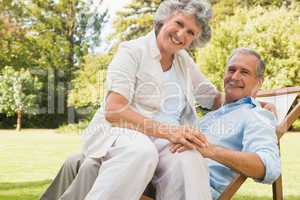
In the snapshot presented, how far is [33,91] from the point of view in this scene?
18.6 m

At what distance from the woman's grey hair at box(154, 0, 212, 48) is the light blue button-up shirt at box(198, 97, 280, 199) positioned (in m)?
0.44

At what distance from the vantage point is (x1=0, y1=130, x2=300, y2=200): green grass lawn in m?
5.44

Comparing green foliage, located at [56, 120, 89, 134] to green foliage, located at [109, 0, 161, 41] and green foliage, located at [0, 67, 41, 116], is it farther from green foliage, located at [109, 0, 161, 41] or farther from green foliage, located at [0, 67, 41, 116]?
green foliage, located at [109, 0, 161, 41]

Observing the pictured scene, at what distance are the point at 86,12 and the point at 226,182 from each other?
21007 mm

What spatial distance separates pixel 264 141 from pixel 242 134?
0.22 metres

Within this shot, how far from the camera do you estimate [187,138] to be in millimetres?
2012

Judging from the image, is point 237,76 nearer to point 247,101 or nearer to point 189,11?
point 247,101

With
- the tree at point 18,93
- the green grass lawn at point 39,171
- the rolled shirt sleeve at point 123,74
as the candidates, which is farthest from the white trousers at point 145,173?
the tree at point 18,93

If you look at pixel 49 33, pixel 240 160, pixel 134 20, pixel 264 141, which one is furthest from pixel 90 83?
pixel 240 160

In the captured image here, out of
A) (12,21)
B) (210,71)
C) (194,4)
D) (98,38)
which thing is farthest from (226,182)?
(12,21)

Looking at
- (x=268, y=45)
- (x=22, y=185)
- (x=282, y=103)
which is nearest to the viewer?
(x=282, y=103)

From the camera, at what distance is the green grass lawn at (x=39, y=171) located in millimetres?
5441

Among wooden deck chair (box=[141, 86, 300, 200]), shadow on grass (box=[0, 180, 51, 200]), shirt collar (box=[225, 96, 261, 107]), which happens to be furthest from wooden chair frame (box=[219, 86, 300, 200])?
shadow on grass (box=[0, 180, 51, 200])

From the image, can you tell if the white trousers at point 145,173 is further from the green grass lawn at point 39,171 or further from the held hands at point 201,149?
the green grass lawn at point 39,171
